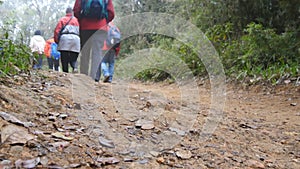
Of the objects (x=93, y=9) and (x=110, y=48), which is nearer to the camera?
(x=93, y=9)

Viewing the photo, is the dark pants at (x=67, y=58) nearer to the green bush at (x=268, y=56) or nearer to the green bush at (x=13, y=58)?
the green bush at (x=13, y=58)

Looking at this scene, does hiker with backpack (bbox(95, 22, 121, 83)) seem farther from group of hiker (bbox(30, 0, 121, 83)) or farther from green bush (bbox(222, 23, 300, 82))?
green bush (bbox(222, 23, 300, 82))

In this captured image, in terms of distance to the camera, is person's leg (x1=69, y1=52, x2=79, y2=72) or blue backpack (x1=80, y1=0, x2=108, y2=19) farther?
person's leg (x1=69, y1=52, x2=79, y2=72)

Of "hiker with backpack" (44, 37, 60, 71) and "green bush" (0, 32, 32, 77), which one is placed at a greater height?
"hiker with backpack" (44, 37, 60, 71)

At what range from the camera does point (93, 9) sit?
3.99 meters

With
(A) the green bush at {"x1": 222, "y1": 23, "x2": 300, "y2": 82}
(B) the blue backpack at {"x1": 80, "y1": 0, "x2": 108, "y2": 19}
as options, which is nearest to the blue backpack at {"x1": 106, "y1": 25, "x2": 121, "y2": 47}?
(B) the blue backpack at {"x1": 80, "y1": 0, "x2": 108, "y2": 19}

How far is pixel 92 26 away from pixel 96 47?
1.10ft

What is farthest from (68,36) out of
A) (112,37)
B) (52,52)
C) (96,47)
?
(52,52)

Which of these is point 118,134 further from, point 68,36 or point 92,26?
point 68,36

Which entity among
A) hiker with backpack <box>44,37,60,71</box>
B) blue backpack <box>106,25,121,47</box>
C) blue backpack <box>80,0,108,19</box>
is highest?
blue backpack <box>80,0,108,19</box>

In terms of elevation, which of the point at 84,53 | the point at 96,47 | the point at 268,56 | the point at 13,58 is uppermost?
the point at 268,56

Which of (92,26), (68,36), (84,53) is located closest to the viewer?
(92,26)

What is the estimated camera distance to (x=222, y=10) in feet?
24.0

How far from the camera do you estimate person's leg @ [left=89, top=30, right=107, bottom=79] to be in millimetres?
4223
